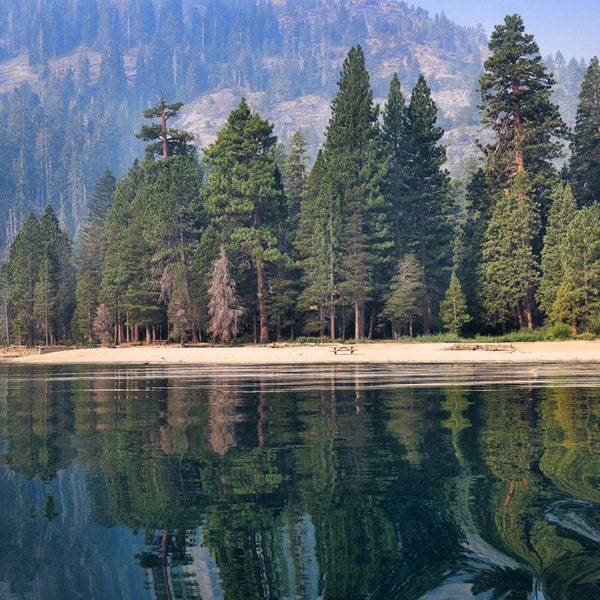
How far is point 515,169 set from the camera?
227 ft

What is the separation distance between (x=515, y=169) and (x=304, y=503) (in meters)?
65.0

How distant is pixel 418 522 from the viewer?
26.3ft

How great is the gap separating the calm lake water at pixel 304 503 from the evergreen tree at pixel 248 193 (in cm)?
5481

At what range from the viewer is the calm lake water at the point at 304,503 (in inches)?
250

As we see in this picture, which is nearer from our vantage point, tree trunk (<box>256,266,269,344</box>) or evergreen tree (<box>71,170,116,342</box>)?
tree trunk (<box>256,266,269,344</box>)

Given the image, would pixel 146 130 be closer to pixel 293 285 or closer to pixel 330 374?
pixel 293 285

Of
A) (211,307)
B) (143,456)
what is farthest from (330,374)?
(211,307)

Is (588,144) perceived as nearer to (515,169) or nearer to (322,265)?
(515,169)

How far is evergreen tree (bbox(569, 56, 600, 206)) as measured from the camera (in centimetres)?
7275

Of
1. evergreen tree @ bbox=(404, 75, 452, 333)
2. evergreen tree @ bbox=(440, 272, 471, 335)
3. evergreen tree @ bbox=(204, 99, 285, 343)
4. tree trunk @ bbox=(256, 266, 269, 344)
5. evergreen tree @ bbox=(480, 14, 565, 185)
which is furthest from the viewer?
evergreen tree @ bbox=(404, 75, 452, 333)

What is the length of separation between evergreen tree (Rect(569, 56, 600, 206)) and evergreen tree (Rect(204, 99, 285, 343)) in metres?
29.2

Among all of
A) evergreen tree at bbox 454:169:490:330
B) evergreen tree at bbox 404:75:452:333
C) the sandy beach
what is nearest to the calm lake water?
the sandy beach

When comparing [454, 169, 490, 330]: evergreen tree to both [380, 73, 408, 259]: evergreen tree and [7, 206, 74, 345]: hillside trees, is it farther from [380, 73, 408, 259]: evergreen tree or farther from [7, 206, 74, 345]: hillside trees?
[7, 206, 74, 345]: hillside trees

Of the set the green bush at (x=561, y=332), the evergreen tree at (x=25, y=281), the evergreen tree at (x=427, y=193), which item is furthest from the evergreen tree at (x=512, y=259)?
the evergreen tree at (x=25, y=281)
